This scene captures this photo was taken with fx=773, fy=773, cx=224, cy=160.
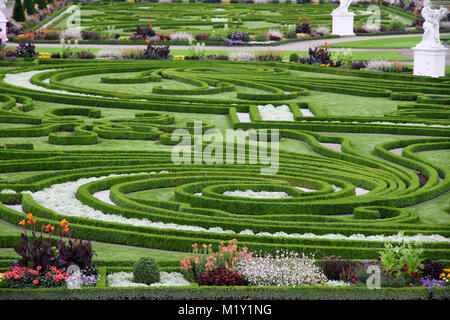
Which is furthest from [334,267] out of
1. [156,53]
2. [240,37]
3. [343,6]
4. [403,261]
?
[343,6]

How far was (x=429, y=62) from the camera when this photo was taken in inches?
1371

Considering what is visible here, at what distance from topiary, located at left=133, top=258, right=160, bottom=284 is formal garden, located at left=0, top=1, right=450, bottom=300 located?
3 cm

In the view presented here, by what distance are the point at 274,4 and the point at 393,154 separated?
58.7m

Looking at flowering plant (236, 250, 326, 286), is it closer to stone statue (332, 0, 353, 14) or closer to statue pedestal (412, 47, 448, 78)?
statue pedestal (412, 47, 448, 78)

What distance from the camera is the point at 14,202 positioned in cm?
1634

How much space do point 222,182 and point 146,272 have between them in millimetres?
5507

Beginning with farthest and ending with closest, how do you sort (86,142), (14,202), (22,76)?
(22,76) → (86,142) → (14,202)

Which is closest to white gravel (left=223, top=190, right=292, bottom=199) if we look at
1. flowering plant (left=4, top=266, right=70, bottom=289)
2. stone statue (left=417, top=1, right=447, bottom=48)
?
flowering plant (left=4, top=266, right=70, bottom=289)

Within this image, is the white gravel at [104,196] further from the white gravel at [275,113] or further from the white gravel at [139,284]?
the white gravel at [275,113]

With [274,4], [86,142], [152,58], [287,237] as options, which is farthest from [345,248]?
[274,4]

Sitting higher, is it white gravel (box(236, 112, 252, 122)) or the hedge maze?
the hedge maze

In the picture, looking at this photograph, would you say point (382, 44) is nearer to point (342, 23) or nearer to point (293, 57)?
point (342, 23)

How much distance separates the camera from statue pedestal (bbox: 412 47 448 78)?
34.7 metres
